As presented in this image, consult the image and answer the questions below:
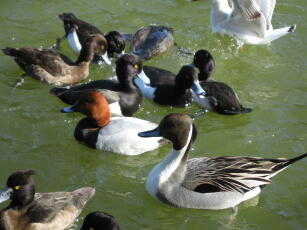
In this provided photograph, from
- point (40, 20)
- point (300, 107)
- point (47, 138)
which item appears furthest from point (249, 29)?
point (47, 138)

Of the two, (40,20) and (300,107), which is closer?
(300,107)

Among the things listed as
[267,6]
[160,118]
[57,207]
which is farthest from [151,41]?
[57,207]

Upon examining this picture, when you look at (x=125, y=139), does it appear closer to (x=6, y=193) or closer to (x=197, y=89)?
(x=197, y=89)

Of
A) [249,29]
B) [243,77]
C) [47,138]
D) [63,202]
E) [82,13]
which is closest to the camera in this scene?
[63,202]

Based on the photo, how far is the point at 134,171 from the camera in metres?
7.25

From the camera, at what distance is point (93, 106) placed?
7480mm

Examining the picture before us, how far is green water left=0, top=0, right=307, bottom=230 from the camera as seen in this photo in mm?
6633

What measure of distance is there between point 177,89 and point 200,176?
2.34 m

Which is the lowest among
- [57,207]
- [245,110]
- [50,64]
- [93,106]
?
[57,207]

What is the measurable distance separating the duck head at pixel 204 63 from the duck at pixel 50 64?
63.8 inches

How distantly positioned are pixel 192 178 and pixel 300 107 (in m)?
3.05

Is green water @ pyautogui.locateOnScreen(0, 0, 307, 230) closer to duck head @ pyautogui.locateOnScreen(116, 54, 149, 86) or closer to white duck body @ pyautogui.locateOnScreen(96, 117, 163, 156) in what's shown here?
white duck body @ pyautogui.locateOnScreen(96, 117, 163, 156)

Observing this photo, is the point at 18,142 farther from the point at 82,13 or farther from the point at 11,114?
the point at 82,13

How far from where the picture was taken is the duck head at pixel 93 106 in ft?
24.5
